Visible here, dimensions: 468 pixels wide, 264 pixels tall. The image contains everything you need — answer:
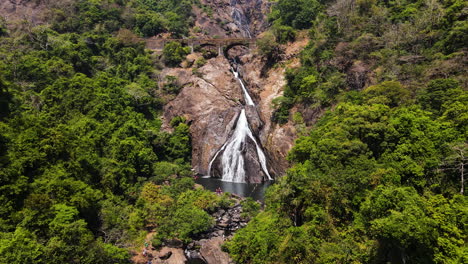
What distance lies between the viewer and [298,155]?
26.9m

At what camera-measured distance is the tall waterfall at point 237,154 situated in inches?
1639

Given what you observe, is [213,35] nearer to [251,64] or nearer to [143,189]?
[251,64]

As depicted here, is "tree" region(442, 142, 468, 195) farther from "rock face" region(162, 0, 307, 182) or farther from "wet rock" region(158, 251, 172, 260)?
"rock face" region(162, 0, 307, 182)

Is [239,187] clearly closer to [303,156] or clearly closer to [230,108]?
[303,156]

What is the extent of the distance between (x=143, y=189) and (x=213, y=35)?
2473 inches

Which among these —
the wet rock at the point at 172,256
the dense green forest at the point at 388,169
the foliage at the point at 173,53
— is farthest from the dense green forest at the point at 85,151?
the dense green forest at the point at 388,169

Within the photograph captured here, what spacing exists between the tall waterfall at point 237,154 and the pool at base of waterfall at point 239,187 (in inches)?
56.7

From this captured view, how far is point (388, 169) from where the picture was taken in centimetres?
1822

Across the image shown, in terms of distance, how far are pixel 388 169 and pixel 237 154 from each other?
26228mm

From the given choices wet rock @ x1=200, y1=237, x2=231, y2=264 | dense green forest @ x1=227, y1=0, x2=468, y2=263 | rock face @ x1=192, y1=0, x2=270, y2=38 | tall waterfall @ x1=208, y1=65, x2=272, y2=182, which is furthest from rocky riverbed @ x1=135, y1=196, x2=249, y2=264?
rock face @ x1=192, y1=0, x2=270, y2=38

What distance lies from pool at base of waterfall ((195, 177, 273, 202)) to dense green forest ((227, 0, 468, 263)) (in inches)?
434

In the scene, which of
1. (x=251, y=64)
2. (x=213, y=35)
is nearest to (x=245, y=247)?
(x=251, y=64)

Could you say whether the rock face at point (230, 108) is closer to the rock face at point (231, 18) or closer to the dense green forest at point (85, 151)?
the dense green forest at point (85, 151)

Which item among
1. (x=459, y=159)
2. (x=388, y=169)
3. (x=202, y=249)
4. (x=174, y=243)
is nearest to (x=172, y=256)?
(x=174, y=243)
